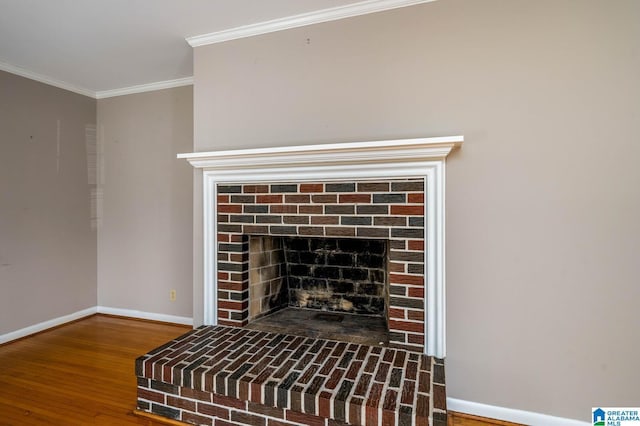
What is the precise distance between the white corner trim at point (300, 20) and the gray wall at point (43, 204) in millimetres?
1889

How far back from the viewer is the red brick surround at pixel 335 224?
191 cm

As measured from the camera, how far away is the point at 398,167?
1894 mm

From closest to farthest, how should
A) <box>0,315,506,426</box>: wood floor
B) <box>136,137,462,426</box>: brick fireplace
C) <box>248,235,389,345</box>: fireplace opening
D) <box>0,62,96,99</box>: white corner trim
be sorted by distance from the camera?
1. <box>136,137,462,426</box>: brick fireplace
2. <box>0,315,506,426</box>: wood floor
3. <box>248,235,389,345</box>: fireplace opening
4. <box>0,62,96,99</box>: white corner trim

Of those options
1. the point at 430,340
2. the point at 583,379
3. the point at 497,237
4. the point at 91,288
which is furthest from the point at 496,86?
the point at 91,288

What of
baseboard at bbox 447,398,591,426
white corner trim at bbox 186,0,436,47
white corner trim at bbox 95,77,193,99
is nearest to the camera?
baseboard at bbox 447,398,591,426

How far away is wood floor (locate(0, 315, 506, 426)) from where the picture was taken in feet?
6.06

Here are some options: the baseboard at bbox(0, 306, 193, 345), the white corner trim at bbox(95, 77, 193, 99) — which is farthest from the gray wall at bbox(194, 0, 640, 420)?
the baseboard at bbox(0, 306, 193, 345)

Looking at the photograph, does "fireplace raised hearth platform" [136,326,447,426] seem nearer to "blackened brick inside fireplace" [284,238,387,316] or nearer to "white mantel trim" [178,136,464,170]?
"blackened brick inside fireplace" [284,238,387,316]

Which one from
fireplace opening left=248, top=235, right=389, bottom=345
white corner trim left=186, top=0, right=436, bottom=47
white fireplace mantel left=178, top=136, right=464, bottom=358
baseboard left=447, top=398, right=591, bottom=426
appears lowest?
baseboard left=447, top=398, right=591, bottom=426

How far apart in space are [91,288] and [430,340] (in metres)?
3.62

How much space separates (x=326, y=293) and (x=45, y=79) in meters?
3.40

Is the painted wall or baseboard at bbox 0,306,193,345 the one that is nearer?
baseboard at bbox 0,306,193,345

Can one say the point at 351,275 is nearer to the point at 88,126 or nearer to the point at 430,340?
the point at 430,340

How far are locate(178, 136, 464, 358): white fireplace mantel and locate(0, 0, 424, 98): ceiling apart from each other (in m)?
0.90
